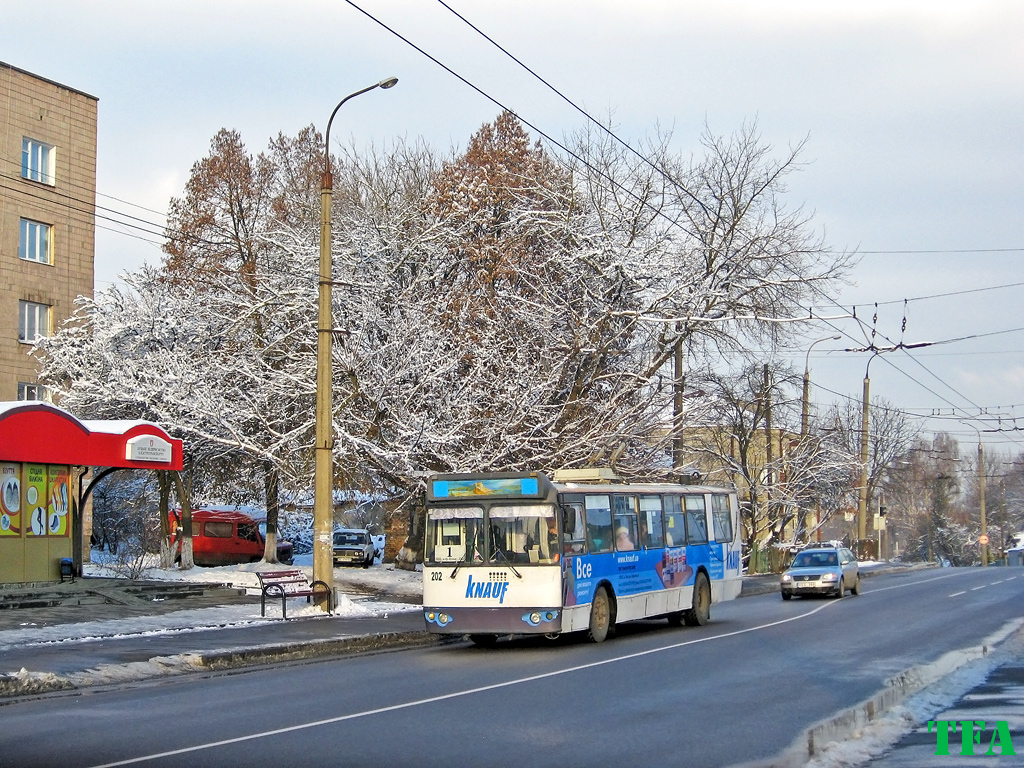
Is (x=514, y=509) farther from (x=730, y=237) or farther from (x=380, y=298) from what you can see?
(x=730, y=237)

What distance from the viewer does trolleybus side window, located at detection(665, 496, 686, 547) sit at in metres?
21.9

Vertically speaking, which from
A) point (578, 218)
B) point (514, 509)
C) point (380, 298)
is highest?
point (578, 218)

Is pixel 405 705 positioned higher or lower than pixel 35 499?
lower

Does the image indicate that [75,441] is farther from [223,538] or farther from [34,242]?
[34,242]

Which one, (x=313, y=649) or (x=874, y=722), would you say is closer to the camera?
(x=874, y=722)

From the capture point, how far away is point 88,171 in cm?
4366

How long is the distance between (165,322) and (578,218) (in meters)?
13.2

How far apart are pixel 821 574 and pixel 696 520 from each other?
31.3 feet

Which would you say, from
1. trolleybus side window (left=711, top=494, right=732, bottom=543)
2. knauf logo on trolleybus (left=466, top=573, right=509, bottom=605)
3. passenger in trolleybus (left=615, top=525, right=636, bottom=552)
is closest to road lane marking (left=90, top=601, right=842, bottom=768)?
passenger in trolleybus (left=615, top=525, right=636, bottom=552)

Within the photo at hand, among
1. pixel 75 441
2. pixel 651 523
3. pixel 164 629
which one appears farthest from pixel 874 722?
pixel 75 441

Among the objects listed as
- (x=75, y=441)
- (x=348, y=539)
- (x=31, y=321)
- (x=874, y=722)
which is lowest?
(x=874, y=722)

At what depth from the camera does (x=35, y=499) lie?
2480 cm

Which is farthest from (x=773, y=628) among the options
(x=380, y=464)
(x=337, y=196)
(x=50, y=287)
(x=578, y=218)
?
(x=50, y=287)

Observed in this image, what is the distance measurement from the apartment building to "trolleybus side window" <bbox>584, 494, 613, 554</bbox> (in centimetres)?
2735
